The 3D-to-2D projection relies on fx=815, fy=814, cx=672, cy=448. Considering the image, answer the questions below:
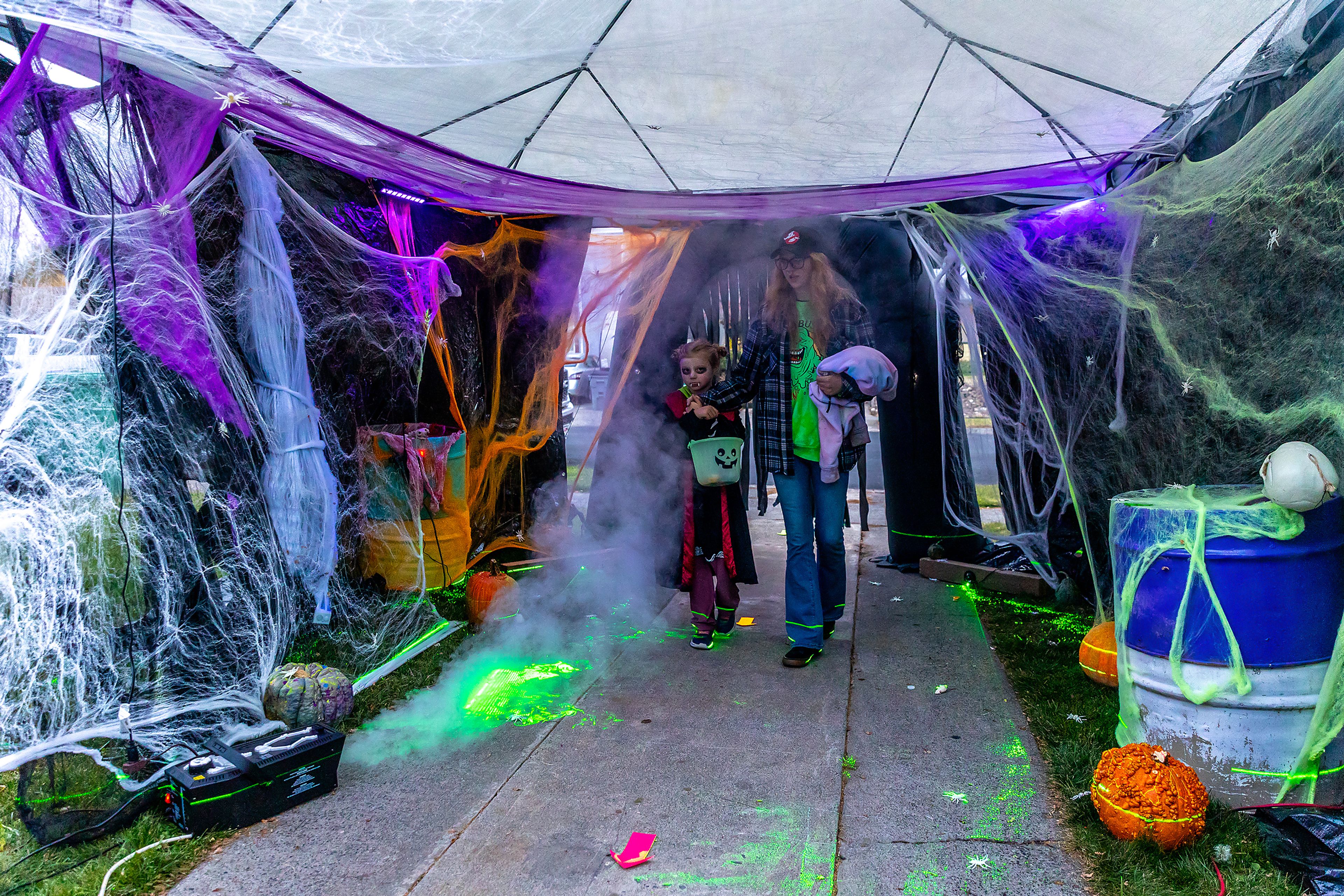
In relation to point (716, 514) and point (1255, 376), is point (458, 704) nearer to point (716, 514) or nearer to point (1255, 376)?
point (716, 514)

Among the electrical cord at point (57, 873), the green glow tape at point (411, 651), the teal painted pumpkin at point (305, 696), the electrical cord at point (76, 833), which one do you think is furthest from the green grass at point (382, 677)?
the electrical cord at point (57, 873)

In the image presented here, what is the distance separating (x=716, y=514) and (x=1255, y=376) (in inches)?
97.5

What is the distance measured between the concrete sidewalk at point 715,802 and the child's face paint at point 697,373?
58.1 inches

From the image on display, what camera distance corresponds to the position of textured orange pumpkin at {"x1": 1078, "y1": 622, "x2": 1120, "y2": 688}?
3.55 meters

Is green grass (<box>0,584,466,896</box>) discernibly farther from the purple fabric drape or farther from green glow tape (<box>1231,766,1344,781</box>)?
green glow tape (<box>1231,766,1344,781</box>)

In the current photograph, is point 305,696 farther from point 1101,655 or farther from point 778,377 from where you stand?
point 1101,655

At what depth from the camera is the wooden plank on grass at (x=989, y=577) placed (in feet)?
16.6

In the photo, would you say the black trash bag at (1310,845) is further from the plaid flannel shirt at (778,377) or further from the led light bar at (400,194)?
the led light bar at (400,194)

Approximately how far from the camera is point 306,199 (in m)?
3.91

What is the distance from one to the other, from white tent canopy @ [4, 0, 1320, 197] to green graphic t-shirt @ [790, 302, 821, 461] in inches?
39.7

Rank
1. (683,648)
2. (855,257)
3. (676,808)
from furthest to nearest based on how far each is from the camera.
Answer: (855,257)
(683,648)
(676,808)

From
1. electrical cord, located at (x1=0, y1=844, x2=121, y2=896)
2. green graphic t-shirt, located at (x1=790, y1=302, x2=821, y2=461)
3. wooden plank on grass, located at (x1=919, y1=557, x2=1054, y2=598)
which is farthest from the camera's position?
wooden plank on grass, located at (x1=919, y1=557, x2=1054, y2=598)

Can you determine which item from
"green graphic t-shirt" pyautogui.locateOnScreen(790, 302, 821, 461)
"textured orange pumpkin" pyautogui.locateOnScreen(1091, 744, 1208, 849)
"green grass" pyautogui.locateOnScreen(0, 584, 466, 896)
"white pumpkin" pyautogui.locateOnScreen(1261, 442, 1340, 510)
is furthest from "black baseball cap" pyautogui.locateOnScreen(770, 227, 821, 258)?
"green grass" pyautogui.locateOnScreen(0, 584, 466, 896)

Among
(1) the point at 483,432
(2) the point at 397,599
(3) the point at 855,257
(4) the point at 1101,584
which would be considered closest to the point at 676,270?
(3) the point at 855,257
